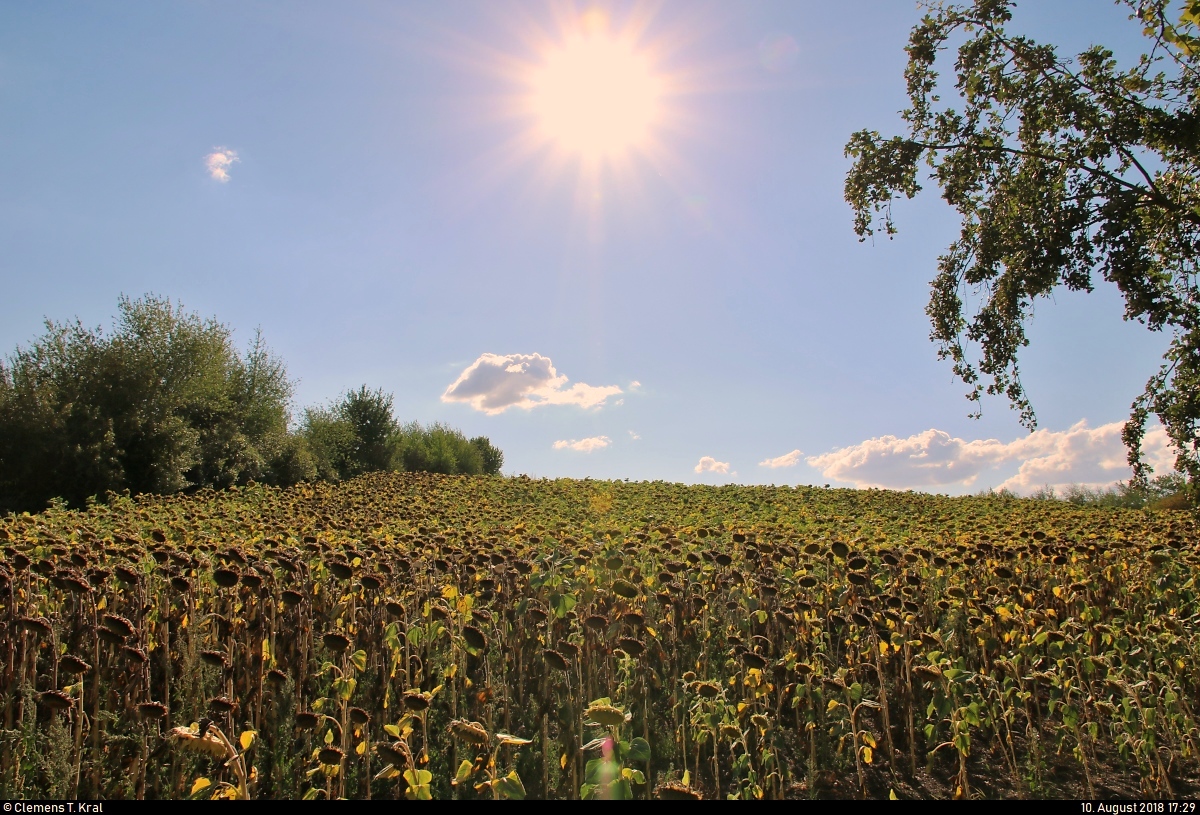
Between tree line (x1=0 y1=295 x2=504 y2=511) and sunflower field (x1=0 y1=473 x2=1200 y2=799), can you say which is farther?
tree line (x1=0 y1=295 x2=504 y2=511)

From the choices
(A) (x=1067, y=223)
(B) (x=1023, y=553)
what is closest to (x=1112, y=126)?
(A) (x=1067, y=223)

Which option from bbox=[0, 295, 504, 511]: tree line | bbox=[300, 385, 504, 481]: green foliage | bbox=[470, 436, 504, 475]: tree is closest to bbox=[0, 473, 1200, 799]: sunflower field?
bbox=[0, 295, 504, 511]: tree line

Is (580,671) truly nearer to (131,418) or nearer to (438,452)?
(131,418)

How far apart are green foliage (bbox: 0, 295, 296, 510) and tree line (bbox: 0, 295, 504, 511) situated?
35mm

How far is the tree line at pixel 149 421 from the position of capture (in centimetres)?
1817

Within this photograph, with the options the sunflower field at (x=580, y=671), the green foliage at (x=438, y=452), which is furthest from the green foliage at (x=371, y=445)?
the sunflower field at (x=580, y=671)

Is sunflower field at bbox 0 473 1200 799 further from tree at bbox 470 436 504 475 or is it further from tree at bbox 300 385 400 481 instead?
tree at bbox 470 436 504 475

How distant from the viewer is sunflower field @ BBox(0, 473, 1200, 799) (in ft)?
10.2

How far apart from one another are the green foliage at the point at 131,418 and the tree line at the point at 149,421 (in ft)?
0.11

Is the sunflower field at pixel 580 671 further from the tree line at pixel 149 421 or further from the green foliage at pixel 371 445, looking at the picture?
the green foliage at pixel 371 445

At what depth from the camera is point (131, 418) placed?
62.8 feet

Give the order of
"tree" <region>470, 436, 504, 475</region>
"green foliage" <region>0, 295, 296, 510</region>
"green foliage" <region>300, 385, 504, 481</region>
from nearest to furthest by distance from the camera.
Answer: "green foliage" <region>0, 295, 296, 510</region>, "green foliage" <region>300, 385, 504, 481</region>, "tree" <region>470, 436, 504, 475</region>

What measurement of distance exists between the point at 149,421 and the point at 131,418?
0.58 meters

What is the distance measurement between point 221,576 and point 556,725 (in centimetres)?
A: 194
